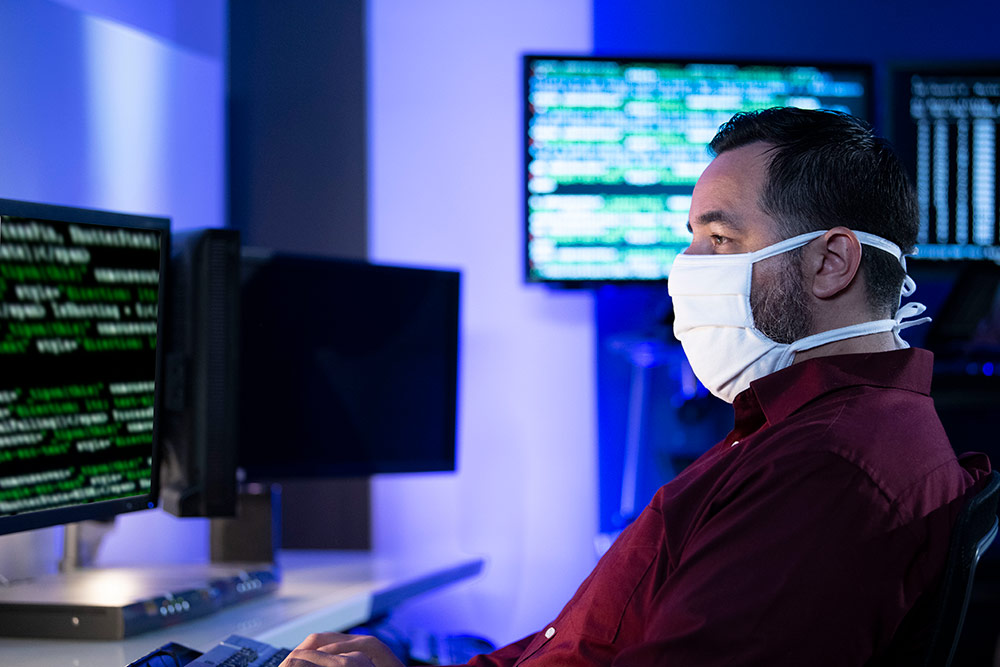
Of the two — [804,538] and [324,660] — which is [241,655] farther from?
[804,538]

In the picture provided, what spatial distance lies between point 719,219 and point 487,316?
1498mm

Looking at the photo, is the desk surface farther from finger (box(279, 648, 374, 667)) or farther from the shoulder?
the shoulder

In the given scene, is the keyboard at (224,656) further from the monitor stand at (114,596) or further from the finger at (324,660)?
the monitor stand at (114,596)

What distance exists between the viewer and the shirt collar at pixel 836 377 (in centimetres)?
110

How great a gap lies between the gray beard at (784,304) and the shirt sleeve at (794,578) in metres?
0.28

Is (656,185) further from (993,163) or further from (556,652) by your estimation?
(556,652)

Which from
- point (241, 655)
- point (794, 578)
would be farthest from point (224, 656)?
point (794, 578)

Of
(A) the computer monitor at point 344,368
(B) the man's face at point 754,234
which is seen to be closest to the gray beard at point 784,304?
(B) the man's face at point 754,234

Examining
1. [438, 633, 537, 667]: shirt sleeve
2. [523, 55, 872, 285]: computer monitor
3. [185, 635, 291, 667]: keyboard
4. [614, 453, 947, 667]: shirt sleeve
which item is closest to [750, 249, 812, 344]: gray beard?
[614, 453, 947, 667]: shirt sleeve

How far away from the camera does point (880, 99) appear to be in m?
2.65

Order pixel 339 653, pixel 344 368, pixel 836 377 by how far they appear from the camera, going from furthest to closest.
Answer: pixel 344 368 → pixel 339 653 → pixel 836 377

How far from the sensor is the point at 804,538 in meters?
0.91

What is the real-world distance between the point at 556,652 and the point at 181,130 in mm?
1918

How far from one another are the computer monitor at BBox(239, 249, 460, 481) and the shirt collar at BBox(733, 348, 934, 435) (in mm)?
1080
